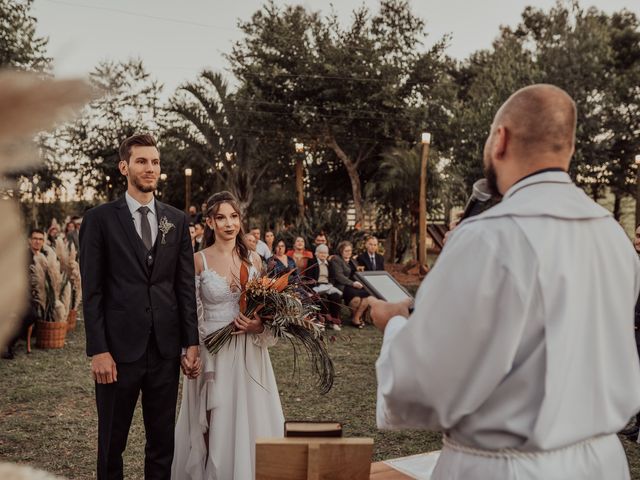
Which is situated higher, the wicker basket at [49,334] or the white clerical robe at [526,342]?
the white clerical robe at [526,342]

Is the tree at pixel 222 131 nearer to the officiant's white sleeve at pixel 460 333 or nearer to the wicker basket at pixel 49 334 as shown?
the wicker basket at pixel 49 334

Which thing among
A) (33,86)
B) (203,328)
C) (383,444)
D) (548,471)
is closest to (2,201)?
(33,86)

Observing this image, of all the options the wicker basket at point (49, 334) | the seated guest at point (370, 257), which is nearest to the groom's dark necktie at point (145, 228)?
the wicker basket at point (49, 334)

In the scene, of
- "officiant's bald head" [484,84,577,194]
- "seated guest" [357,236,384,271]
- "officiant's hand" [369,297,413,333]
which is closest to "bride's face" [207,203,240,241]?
"officiant's hand" [369,297,413,333]

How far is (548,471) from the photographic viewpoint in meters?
1.74

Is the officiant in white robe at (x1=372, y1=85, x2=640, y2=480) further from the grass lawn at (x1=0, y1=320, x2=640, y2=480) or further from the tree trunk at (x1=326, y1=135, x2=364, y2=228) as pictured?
the tree trunk at (x1=326, y1=135, x2=364, y2=228)

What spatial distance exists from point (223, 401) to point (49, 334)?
258 inches

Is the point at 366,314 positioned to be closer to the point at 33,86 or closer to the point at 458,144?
the point at 33,86

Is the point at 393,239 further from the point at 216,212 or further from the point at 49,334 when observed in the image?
the point at 216,212

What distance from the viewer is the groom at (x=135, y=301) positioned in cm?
383

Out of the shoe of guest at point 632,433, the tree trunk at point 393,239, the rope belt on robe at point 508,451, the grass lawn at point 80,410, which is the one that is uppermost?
the tree trunk at point 393,239

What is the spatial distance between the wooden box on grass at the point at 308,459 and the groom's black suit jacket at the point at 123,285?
175cm

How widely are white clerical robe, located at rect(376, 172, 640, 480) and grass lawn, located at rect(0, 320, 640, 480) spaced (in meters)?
4.07

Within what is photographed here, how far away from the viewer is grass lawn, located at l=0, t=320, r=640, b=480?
558 cm
